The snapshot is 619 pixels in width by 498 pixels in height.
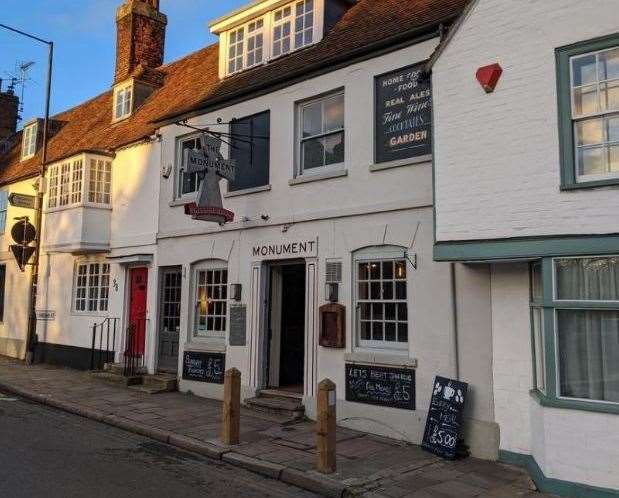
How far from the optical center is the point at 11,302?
62.7ft

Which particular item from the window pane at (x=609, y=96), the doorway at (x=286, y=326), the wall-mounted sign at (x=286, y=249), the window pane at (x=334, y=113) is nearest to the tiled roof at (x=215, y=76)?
the window pane at (x=334, y=113)

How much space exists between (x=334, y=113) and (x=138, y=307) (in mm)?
6992

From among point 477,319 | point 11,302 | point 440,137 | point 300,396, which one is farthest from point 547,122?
point 11,302

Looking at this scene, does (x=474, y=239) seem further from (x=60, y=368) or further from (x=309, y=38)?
(x=60, y=368)

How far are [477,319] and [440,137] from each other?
252 cm

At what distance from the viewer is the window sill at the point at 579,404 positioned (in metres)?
6.21

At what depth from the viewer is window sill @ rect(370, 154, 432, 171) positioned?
8879 mm

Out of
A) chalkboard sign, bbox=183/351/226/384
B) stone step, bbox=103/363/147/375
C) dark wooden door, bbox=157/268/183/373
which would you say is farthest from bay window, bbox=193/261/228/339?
stone step, bbox=103/363/147/375

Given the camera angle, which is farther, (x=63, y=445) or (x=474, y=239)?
(x=63, y=445)

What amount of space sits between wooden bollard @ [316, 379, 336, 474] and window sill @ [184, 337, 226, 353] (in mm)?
5142

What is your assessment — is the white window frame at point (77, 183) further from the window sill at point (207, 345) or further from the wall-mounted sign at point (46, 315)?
the window sill at point (207, 345)

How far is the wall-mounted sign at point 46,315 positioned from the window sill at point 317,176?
31.3 ft

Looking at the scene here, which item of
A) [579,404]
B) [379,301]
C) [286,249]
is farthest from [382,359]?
[579,404]

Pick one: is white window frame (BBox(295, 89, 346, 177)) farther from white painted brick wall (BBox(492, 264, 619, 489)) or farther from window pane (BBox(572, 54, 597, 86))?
window pane (BBox(572, 54, 597, 86))
